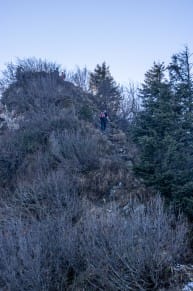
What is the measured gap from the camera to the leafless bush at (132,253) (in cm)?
Result: 627

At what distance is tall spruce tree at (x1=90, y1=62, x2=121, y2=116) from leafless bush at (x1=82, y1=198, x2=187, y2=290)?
2331 centimetres

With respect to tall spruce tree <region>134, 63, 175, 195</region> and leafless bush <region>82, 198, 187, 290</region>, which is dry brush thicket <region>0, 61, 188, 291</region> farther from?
tall spruce tree <region>134, 63, 175, 195</region>

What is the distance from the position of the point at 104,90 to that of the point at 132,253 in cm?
2772

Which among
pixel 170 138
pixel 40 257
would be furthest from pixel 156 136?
pixel 40 257

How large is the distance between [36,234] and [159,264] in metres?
2.87

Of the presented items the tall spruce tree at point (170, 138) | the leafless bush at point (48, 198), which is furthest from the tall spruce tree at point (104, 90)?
the leafless bush at point (48, 198)

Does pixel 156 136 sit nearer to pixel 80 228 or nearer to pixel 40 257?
pixel 80 228

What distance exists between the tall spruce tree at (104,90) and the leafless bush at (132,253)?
2331cm

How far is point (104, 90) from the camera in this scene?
3278cm

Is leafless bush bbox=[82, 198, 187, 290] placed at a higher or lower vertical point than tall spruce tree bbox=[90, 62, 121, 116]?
lower

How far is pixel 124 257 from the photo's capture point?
625cm

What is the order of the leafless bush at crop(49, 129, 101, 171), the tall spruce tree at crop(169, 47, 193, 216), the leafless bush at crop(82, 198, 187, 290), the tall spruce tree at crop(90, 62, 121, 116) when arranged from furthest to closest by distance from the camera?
the tall spruce tree at crop(90, 62, 121, 116), the leafless bush at crop(49, 129, 101, 171), the tall spruce tree at crop(169, 47, 193, 216), the leafless bush at crop(82, 198, 187, 290)

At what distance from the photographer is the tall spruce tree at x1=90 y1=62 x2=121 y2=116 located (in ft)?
103

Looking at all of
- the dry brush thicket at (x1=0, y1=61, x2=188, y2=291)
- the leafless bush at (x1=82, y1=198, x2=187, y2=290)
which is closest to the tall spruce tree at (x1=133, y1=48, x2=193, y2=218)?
the dry brush thicket at (x1=0, y1=61, x2=188, y2=291)
